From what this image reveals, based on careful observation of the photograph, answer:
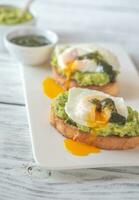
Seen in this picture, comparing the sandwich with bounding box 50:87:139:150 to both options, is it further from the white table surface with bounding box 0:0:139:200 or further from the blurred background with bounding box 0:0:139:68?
the blurred background with bounding box 0:0:139:68

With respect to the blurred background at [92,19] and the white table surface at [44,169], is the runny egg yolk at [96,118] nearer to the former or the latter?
the white table surface at [44,169]

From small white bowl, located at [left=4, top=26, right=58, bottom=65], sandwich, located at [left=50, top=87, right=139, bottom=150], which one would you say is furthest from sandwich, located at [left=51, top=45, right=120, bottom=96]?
sandwich, located at [left=50, top=87, right=139, bottom=150]

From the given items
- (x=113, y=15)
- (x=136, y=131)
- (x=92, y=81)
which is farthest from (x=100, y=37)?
(x=136, y=131)

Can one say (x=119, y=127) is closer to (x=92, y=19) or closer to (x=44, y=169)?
(x=44, y=169)

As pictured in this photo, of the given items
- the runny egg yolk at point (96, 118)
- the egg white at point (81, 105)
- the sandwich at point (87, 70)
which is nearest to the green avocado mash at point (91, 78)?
the sandwich at point (87, 70)

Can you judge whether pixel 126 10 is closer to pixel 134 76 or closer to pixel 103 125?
pixel 134 76

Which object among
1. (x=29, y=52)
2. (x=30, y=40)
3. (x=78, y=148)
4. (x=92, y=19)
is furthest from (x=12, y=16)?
(x=78, y=148)

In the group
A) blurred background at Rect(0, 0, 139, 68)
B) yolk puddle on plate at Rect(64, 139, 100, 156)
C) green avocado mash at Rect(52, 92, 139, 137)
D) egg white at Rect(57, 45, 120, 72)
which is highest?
green avocado mash at Rect(52, 92, 139, 137)
